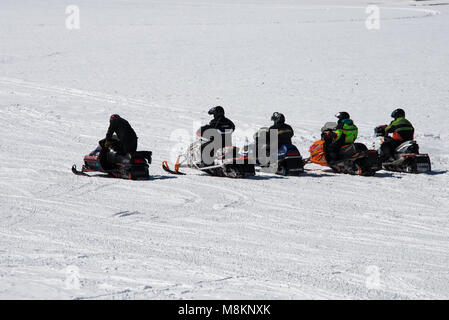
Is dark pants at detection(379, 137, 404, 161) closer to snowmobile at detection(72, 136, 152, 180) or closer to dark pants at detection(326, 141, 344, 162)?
dark pants at detection(326, 141, 344, 162)

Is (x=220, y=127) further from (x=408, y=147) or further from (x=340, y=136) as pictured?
(x=408, y=147)

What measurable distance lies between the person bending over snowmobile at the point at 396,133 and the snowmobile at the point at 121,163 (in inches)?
203

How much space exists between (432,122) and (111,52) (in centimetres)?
1996

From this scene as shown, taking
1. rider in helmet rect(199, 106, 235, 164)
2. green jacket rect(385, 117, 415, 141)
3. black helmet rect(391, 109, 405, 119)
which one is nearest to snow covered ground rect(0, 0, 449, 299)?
rider in helmet rect(199, 106, 235, 164)

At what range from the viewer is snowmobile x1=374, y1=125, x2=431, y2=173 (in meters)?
13.5

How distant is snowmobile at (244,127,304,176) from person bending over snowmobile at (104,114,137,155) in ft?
7.91

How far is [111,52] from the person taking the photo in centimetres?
3488

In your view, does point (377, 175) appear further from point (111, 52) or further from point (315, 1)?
point (315, 1)

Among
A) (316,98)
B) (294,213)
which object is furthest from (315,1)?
(294,213)

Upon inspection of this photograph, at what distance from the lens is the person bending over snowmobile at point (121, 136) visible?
12.1 m

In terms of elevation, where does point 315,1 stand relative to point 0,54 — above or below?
above

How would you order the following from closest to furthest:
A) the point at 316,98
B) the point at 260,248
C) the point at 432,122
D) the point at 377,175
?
the point at 260,248, the point at 377,175, the point at 432,122, the point at 316,98

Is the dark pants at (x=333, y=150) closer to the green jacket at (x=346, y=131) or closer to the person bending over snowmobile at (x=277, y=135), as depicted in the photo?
the green jacket at (x=346, y=131)
